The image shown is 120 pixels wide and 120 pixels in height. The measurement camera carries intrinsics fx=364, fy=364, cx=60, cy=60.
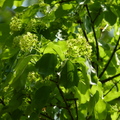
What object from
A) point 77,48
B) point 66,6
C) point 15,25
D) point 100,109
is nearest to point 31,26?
point 15,25

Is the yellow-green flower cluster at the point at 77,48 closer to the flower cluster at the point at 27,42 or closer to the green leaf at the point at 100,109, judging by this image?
the flower cluster at the point at 27,42

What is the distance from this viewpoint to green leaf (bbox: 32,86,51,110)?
1550 mm

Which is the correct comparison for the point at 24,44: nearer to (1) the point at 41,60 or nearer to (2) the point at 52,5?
(1) the point at 41,60

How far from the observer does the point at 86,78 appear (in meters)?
1.47

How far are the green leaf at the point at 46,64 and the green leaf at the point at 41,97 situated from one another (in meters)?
0.16

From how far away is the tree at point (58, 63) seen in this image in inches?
57.7

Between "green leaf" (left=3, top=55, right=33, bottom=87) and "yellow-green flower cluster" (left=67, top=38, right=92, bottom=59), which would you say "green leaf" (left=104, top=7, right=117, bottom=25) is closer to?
"yellow-green flower cluster" (left=67, top=38, right=92, bottom=59)

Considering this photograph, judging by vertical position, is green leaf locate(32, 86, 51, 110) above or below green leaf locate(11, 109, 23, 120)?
above

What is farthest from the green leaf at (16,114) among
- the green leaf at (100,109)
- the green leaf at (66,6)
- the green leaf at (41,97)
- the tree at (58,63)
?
the green leaf at (66,6)

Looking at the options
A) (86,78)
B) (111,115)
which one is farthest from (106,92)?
(86,78)

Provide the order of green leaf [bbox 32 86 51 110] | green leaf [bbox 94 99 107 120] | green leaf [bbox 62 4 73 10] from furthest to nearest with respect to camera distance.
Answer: green leaf [bbox 62 4 73 10] → green leaf [bbox 94 99 107 120] → green leaf [bbox 32 86 51 110]

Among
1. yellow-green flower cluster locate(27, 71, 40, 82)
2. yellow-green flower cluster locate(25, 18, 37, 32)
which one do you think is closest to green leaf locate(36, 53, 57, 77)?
yellow-green flower cluster locate(27, 71, 40, 82)

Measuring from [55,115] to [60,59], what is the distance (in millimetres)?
576

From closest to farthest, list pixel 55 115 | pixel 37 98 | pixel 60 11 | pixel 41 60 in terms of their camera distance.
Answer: pixel 41 60
pixel 37 98
pixel 60 11
pixel 55 115
